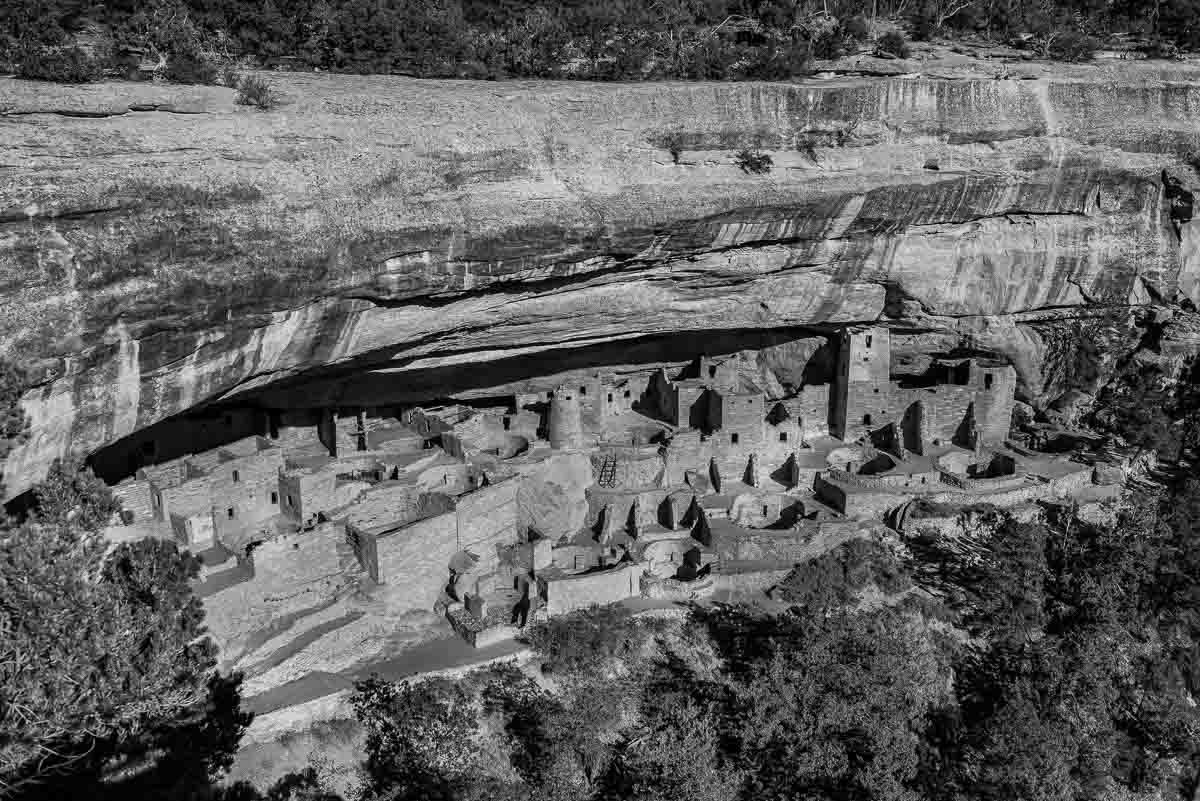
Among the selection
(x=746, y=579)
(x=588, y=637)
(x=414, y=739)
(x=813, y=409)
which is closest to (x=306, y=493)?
(x=414, y=739)

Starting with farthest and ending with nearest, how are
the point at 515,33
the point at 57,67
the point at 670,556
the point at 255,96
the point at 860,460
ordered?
the point at 860,460, the point at 515,33, the point at 670,556, the point at 255,96, the point at 57,67

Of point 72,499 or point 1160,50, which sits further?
point 1160,50

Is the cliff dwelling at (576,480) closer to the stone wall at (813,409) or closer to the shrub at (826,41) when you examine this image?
the stone wall at (813,409)

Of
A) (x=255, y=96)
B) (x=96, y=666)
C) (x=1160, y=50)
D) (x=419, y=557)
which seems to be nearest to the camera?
(x=96, y=666)

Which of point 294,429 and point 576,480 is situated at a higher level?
point 294,429

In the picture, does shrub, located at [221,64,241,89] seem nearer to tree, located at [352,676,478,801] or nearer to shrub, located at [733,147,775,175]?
shrub, located at [733,147,775,175]

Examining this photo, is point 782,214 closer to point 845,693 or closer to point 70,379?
point 845,693

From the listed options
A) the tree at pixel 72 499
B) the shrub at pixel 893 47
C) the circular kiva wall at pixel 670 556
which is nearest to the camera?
the tree at pixel 72 499

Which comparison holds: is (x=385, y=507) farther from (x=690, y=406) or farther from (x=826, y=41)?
(x=826, y=41)

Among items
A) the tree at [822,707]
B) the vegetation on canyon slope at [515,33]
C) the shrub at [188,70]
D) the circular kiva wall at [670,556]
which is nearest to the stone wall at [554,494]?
the circular kiva wall at [670,556]
